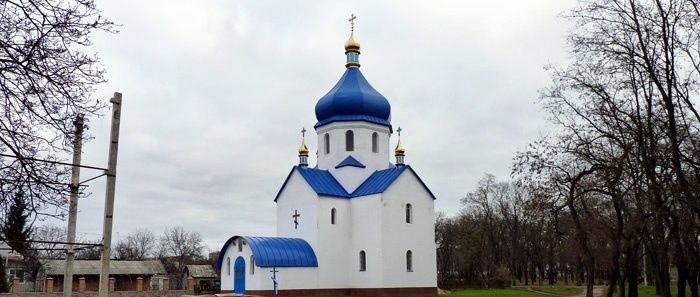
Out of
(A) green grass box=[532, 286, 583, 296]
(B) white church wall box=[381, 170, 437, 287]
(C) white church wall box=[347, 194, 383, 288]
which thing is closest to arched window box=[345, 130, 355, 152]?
(C) white church wall box=[347, 194, 383, 288]

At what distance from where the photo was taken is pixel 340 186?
32.4 m

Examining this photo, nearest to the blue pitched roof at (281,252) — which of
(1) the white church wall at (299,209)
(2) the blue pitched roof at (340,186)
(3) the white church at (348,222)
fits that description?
(3) the white church at (348,222)

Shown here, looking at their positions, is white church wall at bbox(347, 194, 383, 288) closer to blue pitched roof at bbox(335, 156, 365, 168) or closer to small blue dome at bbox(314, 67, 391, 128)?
blue pitched roof at bbox(335, 156, 365, 168)

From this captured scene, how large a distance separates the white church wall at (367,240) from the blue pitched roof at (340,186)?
0.45 meters

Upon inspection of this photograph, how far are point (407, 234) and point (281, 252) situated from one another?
20.1 ft

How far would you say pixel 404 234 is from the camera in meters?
30.7

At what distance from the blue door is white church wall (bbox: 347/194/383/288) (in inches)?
199

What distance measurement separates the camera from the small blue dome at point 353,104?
3275 cm

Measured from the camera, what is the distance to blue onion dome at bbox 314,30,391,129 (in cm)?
3278

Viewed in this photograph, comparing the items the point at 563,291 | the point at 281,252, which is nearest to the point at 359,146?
the point at 281,252

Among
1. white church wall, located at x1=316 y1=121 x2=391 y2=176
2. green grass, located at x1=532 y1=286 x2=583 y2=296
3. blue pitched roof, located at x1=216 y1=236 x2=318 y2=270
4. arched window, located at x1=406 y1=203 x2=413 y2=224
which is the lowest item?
green grass, located at x1=532 y1=286 x2=583 y2=296

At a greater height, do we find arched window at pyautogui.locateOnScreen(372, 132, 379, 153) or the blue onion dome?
the blue onion dome

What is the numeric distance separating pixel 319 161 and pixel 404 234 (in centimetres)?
649

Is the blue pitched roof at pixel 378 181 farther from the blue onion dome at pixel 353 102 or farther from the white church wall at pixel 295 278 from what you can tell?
the white church wall at pixel 295 278
